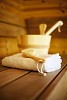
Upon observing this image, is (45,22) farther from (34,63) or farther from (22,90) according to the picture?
(22,90)

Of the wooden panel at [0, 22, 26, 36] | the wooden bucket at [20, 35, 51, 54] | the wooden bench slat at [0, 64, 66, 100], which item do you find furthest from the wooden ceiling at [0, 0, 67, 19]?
the wooden bench slat at [0, 64, 66, 100]

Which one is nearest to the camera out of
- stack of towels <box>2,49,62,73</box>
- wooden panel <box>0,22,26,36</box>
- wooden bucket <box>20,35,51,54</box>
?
stack of towels <box>2,49,62,73</box>

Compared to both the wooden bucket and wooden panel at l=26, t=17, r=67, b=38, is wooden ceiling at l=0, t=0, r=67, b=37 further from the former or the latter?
the wooden bucket

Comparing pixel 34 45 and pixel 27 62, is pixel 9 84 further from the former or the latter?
pixel 34 45

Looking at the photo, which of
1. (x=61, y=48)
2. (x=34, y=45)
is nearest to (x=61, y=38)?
(x=61, y=48)

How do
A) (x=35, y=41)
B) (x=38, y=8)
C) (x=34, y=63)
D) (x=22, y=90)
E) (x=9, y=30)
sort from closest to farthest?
(x=22, y=90)
(x=34, y=63)
(x=35, y=41)
(x=9, y=30)
(x=38, y=8)

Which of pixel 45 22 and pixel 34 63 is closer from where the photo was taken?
pixel 34 63

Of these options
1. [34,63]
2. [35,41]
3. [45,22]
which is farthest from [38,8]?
[34,63]

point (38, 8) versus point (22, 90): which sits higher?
point (38, 8)

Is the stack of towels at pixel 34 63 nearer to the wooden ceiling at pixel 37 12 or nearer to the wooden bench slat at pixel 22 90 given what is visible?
the wooden bench slat at pixel 22 90

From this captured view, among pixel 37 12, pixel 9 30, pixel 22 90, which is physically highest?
pixel 37 12

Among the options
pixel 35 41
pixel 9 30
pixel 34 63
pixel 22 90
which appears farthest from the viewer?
pixel 9 30

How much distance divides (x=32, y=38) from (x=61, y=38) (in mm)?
818

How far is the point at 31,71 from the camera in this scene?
30.8 inches
